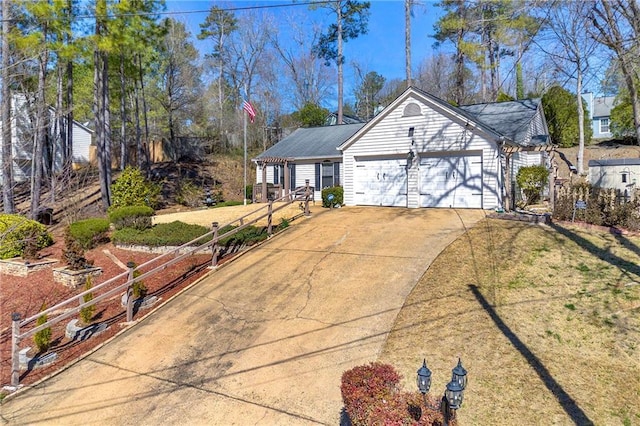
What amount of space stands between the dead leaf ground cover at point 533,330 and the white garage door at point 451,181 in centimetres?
555

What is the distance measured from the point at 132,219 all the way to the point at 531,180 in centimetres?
1521

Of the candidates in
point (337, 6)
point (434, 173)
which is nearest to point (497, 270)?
point (434, 173)


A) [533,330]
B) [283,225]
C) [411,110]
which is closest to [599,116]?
[411,110]

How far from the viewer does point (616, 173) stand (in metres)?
12.5

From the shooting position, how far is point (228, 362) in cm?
625

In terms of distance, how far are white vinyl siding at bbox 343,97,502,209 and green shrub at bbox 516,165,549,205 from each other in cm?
244

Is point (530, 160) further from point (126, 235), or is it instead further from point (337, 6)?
point (337, 6)

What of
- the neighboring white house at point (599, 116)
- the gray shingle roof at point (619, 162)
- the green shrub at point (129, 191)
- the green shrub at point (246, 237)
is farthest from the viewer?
the neighboring white house at point (599, 116)

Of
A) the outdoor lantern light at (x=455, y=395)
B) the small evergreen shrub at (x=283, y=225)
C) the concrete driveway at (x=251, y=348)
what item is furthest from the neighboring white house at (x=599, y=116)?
the outdoor lantern light at (x=455, y=395)

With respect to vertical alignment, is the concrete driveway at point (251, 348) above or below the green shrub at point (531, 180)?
below

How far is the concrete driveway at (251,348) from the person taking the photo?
17.3ft

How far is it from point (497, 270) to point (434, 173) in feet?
26.4

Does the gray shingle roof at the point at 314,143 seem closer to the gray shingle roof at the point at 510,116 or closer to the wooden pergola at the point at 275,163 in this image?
the wooden pergola at the point at 275,163

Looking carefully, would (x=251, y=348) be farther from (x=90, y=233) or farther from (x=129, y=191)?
(x=129, y=191)
